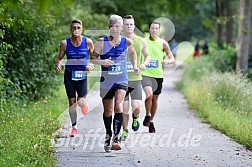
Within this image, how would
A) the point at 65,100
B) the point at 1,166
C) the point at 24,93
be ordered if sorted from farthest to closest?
the point at 65,100 → the point at 24,93 → the point at 1,166

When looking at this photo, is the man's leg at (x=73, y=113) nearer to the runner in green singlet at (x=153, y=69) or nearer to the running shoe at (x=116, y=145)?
the runner in green singlet at (x=153, y=69)

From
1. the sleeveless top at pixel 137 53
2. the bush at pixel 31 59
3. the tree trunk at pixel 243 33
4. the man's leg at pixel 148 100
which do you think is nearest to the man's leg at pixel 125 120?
the sleeveless top at pixel 137 53

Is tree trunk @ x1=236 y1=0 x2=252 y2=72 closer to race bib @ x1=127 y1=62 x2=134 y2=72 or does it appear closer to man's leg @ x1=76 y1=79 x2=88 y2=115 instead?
man's leg @ x1=76 y1=79 x2=88 y2=115

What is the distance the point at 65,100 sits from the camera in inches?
680

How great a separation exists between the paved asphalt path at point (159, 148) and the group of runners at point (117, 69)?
322 millimetres

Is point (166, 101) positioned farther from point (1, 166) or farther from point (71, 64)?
point (1, 166)

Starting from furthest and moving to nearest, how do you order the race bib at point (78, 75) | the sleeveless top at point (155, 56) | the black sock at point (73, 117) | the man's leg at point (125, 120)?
the sleeveless top at point (155, 56) → the black sock at point (73, 117) → the race bib at point (78, 75) → the man's leg at point (125, 120)

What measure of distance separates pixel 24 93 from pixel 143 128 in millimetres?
4222

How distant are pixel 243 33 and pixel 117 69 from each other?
44.0 ft

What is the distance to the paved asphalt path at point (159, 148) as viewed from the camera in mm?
9062

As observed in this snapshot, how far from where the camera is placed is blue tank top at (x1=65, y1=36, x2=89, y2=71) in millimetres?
11234

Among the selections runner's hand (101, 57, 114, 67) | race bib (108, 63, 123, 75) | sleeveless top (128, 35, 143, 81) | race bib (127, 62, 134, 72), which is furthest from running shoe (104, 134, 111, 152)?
sleeveless top (128, 35, 143, 81)

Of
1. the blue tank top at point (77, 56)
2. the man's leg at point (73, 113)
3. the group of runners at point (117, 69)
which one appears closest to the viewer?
the group of runners at point (117, 69)

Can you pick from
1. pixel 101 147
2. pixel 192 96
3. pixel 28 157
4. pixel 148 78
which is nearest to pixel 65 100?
pixel 192 96
